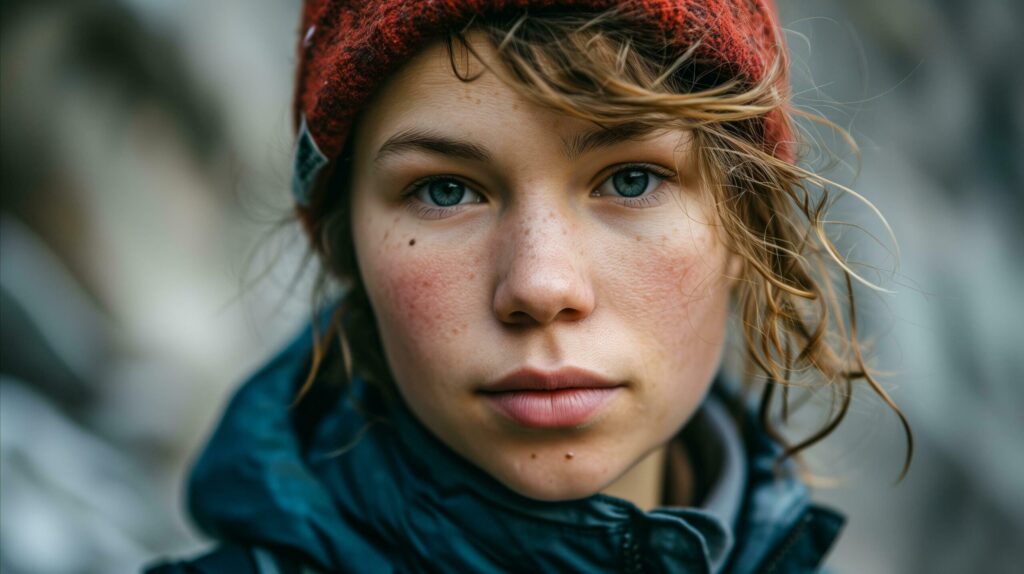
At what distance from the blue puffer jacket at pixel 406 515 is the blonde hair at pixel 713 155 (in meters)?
0.11

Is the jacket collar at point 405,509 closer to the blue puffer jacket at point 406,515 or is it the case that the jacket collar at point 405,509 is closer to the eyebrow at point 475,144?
the blue puffer jacket at point 406,515

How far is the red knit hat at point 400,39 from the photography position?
3.04 ft

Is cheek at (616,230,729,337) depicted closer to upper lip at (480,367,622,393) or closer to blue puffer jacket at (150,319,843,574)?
upper lip at (480,367,622,393)

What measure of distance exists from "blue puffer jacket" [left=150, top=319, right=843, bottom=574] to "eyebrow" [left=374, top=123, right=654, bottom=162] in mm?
398

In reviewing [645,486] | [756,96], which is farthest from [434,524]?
[756,96]

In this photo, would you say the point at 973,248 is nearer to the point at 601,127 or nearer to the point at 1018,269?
the point at 1018,269

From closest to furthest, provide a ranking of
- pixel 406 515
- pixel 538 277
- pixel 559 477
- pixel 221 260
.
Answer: pixel 538 277
pixel 559 477
pixel 406 515
pixel 221 260

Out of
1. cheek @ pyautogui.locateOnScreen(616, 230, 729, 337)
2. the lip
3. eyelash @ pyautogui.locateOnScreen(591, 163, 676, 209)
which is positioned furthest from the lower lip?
eyelash @ pyautogui.locateOnScreen(591, 163, 676, 209)

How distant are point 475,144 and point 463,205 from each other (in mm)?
89

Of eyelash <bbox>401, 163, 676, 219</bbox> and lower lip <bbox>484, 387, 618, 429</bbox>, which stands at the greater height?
eyelash <bbox>401, 163, 676, 219</bbox>

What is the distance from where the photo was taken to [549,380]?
95cm

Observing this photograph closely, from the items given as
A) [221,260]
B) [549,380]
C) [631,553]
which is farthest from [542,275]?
[221,260]

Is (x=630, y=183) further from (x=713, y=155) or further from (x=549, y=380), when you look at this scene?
(x=549, y=380)

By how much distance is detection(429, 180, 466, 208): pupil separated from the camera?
101 cm
